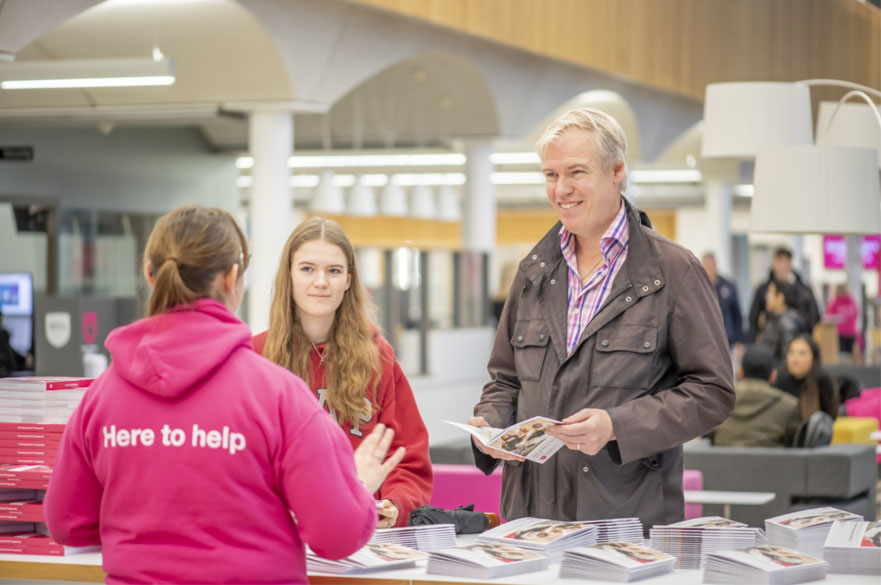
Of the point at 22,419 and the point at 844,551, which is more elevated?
the point at 22,419

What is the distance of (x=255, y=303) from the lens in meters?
10.2

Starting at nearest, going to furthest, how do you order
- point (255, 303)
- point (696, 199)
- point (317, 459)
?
1. point (317, 459)
2. point (255, 303)
3. point (696, 199)

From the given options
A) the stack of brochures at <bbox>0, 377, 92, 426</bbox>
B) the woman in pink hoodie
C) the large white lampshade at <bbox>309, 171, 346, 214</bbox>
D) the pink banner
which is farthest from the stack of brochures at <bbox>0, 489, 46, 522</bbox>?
the pink banner

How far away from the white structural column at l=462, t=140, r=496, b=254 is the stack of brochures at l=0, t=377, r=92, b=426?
10.7m

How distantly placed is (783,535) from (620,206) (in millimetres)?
872

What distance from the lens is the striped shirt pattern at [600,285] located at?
3.07 m

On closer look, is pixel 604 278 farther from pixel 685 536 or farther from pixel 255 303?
pixel 255 303

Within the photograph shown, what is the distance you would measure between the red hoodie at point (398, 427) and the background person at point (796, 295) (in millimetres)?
9052

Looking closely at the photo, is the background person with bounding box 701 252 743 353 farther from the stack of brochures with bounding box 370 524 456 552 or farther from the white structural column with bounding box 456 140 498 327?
the stack of brochures with bounding box 370 524 456 552

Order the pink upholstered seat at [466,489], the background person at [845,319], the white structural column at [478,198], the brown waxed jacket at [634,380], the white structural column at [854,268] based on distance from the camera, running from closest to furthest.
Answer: the brown waxed jacket at [634,380] < the pink upholstered seat at [466,489] < the white structural column at [478,198] < the background person at [845,319] < the white structural column at [854,268]

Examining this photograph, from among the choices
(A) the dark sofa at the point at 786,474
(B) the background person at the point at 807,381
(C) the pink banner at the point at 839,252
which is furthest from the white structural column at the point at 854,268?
(A) the dark sofa at the point at 786,474

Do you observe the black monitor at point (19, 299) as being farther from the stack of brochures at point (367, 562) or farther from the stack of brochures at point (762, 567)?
the stack of brochures at point (762, 567)

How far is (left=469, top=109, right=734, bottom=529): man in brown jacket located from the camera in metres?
2.93

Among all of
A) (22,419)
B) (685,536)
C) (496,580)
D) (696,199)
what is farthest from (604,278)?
(696,199)
